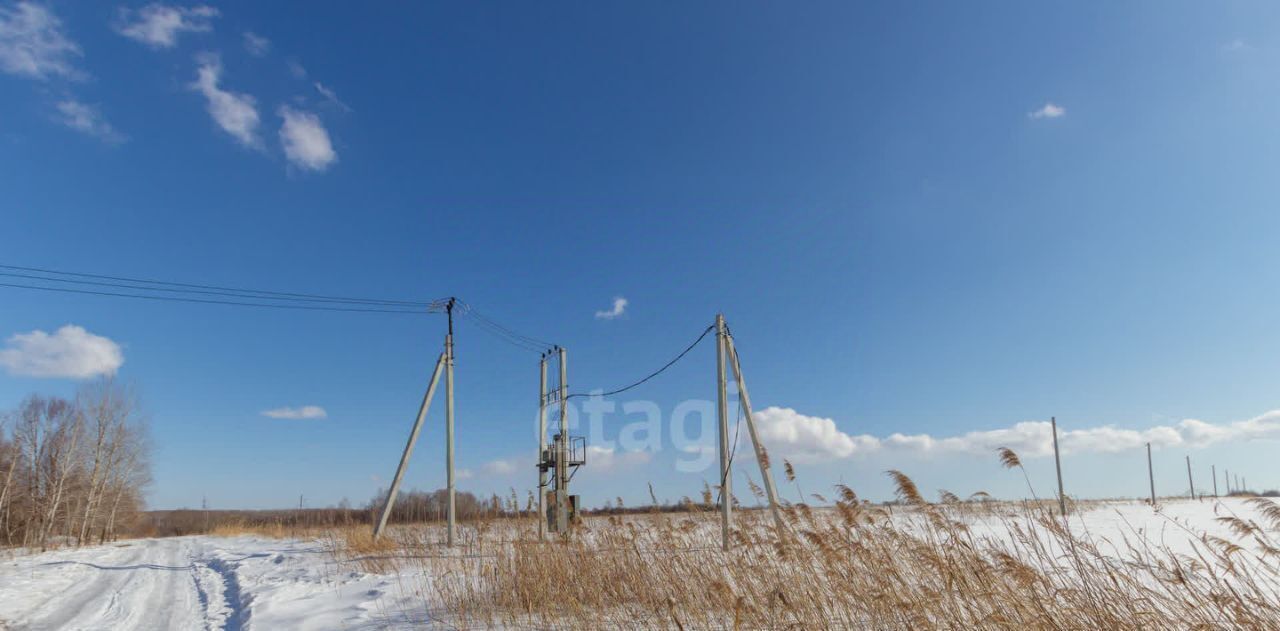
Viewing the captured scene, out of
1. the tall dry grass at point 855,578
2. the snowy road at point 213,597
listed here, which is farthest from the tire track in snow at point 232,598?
the tall dry grass at point 855,578

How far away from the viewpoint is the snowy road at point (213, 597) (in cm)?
814

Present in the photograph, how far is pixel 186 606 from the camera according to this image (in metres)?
10.2

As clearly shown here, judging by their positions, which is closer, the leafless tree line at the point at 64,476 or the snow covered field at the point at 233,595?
the snow covered field at the point at 233,595

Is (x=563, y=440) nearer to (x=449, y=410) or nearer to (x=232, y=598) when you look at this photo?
(x=449, y=410)

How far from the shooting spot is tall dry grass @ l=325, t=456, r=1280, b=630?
15.4 ft

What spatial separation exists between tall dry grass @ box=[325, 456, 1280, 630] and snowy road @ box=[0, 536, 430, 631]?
42.0 inches

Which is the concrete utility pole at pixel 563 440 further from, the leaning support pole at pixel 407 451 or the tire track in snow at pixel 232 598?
the tire track in snow at pixel 232 598

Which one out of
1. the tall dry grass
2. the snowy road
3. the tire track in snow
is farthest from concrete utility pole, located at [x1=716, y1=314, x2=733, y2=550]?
the tire track in snow

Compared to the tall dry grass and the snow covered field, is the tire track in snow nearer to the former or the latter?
the snow covered field

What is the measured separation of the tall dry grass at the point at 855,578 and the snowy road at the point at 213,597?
3.50ft

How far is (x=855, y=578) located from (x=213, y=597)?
1039 cm

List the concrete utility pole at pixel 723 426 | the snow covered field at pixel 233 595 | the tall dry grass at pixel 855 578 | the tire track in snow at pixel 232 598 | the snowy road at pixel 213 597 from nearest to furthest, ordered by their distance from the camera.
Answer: the tall dry grass at pixel 855 578
the snow covered field at pixel 233 595
the snowy road at pixel 213 597
the tire track in snow at pixel 232 598
the concrete utility pole at pixel 723 426

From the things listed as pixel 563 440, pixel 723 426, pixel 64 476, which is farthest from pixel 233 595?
pixel 64 476

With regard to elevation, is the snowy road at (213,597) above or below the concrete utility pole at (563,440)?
below
